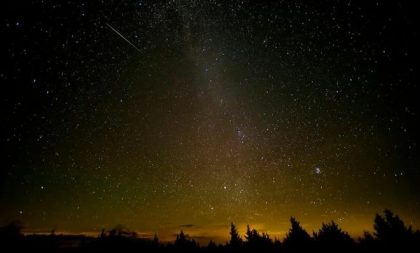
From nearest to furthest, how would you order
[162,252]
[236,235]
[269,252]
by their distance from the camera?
[269,252] → [236,235] → [162,252]

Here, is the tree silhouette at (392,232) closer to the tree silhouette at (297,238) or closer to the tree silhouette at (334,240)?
the tree silhouette at (334,240)

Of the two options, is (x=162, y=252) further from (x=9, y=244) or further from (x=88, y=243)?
(x=9, y=244)

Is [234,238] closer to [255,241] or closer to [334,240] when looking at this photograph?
[255,241]

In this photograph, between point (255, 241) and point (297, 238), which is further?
point (255, 241)

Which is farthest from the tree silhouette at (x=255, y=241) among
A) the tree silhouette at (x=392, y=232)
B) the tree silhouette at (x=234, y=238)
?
the tree silhouette at (x=392, y=232)

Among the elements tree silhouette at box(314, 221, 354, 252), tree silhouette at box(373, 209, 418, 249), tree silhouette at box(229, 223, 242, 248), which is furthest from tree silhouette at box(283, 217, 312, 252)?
tree silhouette at box(229, 223, 242, 248)

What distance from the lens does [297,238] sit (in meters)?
31.3

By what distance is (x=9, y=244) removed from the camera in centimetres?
4981

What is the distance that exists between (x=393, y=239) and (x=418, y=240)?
9.41ft

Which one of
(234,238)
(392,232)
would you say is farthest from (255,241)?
(392,232)

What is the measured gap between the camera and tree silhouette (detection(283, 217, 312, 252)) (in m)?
30.5

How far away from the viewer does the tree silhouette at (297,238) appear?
30.5 metres

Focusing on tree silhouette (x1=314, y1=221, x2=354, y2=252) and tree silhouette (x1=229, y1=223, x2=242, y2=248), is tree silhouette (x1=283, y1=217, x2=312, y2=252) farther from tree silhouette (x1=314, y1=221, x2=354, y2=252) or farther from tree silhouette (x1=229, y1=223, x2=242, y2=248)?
tree silhouette (x1=229, y1=223, x2=242, y2=248)

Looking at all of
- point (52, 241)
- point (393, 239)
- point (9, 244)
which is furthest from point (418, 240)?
point (52, 241)
